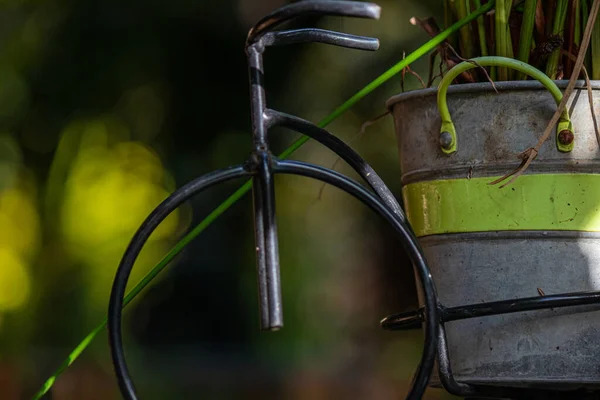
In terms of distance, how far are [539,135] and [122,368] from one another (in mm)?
430

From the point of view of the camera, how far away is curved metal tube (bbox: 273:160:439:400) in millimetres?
579

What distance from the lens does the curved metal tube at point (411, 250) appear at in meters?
0.58

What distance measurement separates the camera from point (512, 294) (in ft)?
2.40

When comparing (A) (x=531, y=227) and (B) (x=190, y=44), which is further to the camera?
(B) (x=190, y=44)

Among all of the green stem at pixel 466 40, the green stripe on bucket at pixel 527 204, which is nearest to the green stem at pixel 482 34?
the green stem at pixel 466 40

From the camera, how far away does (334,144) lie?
65 centimetres

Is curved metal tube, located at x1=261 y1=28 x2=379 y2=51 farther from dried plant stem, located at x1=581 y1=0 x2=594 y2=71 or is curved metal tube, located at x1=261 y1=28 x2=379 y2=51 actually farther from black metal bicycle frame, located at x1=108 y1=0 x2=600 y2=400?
dried plant stem, located at x1=581 y1=0 x2=594 y2=71

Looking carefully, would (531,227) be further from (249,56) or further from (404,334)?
(404,334)

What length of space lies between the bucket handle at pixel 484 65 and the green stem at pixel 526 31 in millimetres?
48

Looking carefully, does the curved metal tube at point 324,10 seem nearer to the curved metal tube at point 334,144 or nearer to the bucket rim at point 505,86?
the curved metal tube at point 334,144

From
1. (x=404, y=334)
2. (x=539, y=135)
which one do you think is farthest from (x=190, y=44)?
(x=539, y=135)

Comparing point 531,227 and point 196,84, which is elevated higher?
point 196,84

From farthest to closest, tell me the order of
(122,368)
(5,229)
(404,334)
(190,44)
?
(404,334) → (5,229) → (190,44) → (122,368)

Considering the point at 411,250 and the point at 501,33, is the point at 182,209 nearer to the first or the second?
the point at 501,33
